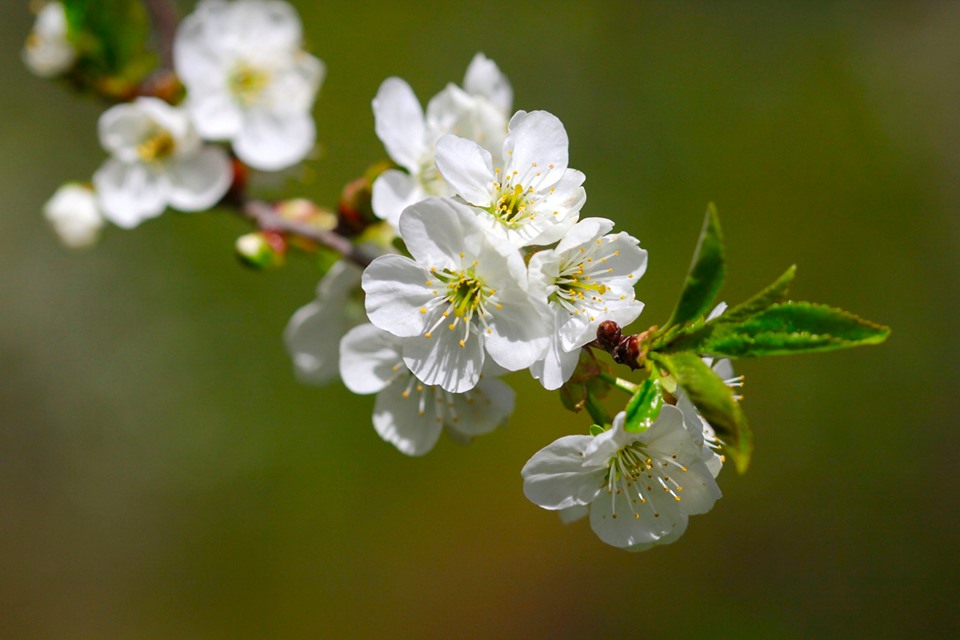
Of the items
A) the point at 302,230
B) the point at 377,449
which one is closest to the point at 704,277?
the point at 302,230

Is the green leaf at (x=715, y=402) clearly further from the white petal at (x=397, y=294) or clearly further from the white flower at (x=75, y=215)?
the white flower at (x=75, y=215)

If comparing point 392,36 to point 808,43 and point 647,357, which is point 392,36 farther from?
point 647,357

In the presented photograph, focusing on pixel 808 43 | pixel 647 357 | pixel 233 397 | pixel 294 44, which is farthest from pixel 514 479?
pixel 808 43

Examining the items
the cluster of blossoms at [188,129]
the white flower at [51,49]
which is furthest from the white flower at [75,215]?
the white flower at [51,49]

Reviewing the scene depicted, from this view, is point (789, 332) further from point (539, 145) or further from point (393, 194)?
point (393, 194)

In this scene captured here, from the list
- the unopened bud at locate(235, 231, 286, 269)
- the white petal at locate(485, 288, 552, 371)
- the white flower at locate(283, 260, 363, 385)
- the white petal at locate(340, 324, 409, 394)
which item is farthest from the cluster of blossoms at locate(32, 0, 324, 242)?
the white petal at locate(485, 288, 552, 371)

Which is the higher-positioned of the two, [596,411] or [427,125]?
[427,125]

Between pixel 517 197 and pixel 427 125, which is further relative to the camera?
pixel 427 125
